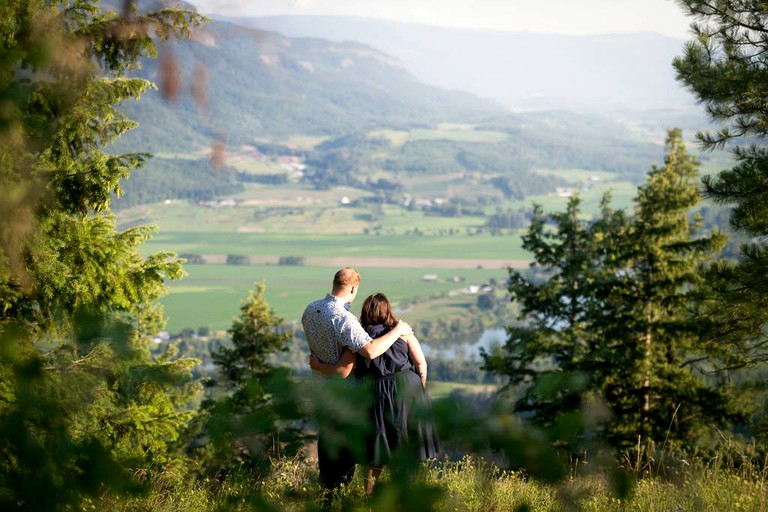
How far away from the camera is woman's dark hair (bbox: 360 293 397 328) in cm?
471

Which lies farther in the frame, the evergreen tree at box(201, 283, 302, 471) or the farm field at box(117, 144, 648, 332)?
the farm field at box(117, 144, 648, 332)

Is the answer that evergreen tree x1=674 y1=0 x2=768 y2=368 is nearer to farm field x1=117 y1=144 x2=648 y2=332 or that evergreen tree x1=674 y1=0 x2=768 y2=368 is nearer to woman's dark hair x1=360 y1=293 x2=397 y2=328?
woman's dark hair x1=360 y1=293 x2=397 y2=328

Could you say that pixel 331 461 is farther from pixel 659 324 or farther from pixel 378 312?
pixel 659 324

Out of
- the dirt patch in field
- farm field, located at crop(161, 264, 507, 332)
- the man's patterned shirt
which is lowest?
farm field, located at crop(161, 264, 507, 332)

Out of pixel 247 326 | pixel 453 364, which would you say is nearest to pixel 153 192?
pixel 453 364

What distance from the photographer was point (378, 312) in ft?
15.5

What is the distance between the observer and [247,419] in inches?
49.9

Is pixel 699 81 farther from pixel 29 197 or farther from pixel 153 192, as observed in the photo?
pixel 153 192

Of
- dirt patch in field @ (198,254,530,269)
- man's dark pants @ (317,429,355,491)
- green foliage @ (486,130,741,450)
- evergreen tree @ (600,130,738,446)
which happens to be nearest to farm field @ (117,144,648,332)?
dirt patch in field @ (198,254,530,269)

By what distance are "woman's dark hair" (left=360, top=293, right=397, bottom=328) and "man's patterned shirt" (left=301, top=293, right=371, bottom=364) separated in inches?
5.4

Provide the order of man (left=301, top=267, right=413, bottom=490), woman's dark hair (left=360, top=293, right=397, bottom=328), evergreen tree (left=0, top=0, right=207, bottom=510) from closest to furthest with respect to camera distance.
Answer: evergreen tree (left=0, top=0, right=207, bottom=510)
man (left=301, top=267, right=413, bottom=490)
woman's dark hair (left=360, top=293, right=397, bottom=328)

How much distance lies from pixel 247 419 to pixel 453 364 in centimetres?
5538

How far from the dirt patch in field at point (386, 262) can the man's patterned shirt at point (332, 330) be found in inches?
4024

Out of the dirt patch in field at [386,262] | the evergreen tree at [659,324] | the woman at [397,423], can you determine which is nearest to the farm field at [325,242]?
the dirt patch in field at [386,262]
